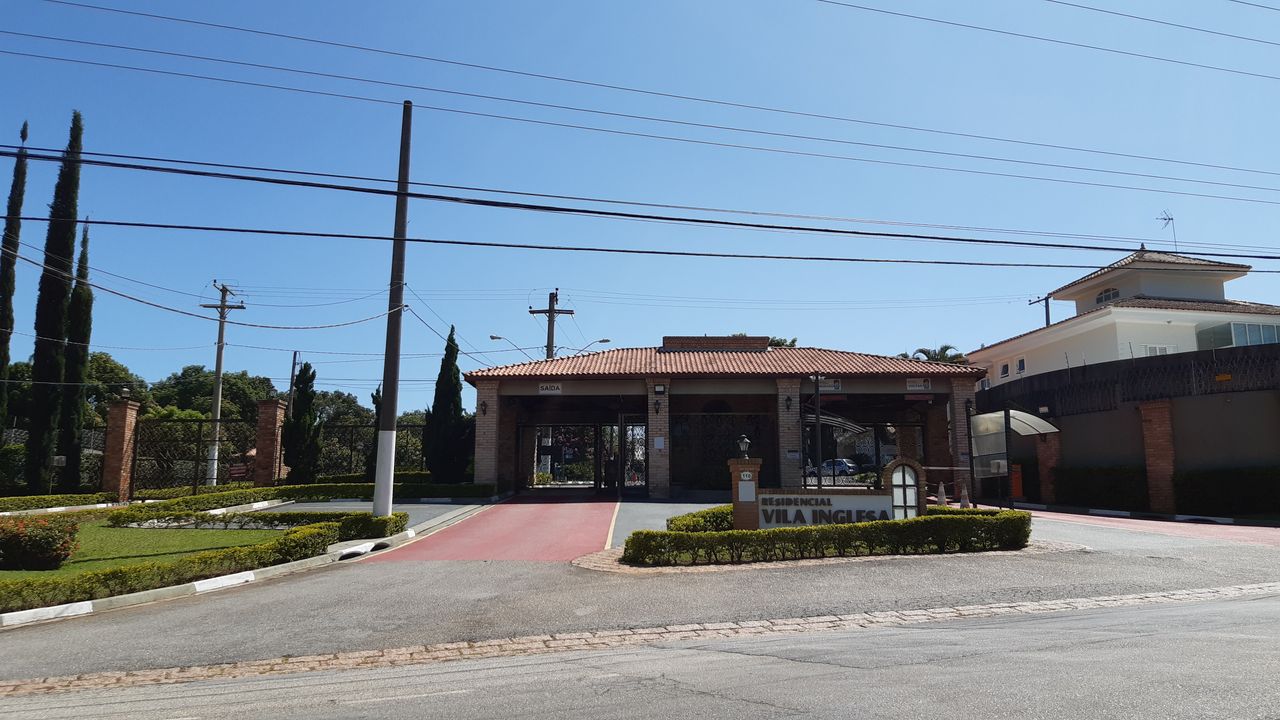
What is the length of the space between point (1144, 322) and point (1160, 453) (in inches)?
429

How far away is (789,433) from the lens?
25422mm

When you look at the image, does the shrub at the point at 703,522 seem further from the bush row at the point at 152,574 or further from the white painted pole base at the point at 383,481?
the bush row at the point at 152,574

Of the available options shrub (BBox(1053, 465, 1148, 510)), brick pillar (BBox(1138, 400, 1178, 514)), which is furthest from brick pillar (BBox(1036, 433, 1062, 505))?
brick pillar (BBox(1138, 400, 1178, 514))

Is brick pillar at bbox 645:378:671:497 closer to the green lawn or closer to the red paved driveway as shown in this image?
the red paved driveway

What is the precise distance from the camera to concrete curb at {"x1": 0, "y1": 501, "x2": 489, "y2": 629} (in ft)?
30.3

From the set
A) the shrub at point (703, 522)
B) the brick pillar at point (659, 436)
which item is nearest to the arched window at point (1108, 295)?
the brick pillar at point (659, 436)

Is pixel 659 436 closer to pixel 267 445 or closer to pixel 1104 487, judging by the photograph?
pixel 1104 487

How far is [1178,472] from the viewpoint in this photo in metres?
21.3

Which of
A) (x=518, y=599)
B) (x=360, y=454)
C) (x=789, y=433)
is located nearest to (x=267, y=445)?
(x=360, y=454)

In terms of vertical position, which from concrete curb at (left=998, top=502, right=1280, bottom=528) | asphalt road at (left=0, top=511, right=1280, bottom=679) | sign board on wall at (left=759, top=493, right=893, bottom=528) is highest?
sign board on wall at (left=759, top=493, right=893, bottom=528)

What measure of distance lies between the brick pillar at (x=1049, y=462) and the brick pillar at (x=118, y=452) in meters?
30.8

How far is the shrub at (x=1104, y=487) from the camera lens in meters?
22.4

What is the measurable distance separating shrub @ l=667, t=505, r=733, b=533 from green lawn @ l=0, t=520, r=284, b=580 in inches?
314

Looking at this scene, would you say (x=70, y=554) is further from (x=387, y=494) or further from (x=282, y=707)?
(x=282, y=707)
